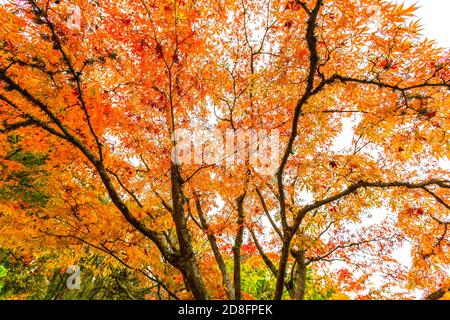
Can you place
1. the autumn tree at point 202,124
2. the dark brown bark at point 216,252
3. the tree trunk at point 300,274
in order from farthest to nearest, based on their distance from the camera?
the tree trunk at point 300,274
the dark brown bark at point 216,252
the autumn tree at point 202,124

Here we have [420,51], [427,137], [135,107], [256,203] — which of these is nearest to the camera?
[420,51]

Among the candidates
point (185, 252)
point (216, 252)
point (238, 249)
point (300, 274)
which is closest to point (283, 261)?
point (185, 252)

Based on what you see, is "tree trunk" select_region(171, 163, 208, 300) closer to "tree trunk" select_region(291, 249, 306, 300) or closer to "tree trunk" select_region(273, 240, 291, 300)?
"tree trunk" select_region(273, 240, 291, 300)

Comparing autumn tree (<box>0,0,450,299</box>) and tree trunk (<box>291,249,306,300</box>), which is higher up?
autumn tree (<box>0,0,450,299</box>)

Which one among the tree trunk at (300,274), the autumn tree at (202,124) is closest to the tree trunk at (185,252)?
the autumn tree at (202,124)

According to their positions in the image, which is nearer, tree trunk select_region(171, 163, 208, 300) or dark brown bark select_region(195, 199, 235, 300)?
tree trunk select_region(171, 163, 208, 300)

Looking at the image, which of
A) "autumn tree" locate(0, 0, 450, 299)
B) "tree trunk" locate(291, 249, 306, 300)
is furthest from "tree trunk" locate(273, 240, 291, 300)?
"tree trunk" locate(291, 249, 306, 300)

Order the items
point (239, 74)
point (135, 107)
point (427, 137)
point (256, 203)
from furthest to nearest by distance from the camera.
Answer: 1. point (256, 203)
2. point (239, 74)
3. point (135, 107)
4. point (427, 137)

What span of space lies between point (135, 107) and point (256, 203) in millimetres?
4192

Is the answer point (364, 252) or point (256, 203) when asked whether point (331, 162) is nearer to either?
point (256, 203)

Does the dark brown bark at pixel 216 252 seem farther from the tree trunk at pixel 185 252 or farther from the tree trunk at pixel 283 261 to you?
the tree trunk at pixel 283 261

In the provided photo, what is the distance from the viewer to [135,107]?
6039 mm

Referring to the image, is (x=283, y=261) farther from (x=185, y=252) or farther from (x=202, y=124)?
(x=202, y=124)
